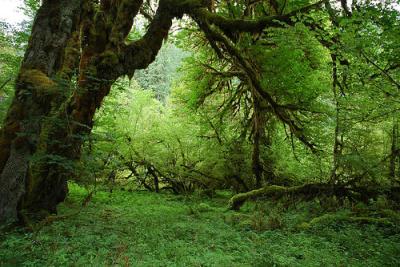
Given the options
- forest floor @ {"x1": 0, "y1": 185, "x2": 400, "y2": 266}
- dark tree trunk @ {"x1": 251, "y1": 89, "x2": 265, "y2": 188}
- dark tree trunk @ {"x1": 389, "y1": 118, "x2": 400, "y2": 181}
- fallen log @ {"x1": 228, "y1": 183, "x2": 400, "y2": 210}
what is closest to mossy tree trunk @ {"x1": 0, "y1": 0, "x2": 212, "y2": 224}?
forest floor @ {"x1": 0, "y1": 185, "x2": 400, "y2": 266}

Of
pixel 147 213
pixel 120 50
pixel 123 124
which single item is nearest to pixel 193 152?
pixel 123 124

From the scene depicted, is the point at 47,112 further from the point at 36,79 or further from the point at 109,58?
the point at 109,58

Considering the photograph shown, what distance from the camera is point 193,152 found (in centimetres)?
1320

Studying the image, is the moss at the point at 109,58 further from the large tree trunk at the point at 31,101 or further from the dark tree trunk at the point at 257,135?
the dark tree trunk at the point at 257,135

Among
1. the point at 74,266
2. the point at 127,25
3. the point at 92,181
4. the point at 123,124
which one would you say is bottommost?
the point at 74,266

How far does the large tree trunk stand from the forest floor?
2.46ft

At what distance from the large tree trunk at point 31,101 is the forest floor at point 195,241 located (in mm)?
749

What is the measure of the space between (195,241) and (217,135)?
269 inches

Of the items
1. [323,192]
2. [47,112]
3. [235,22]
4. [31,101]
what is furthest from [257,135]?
[31,101]

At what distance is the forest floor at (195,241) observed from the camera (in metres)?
4.29

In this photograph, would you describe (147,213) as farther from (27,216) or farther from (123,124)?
(123,124)

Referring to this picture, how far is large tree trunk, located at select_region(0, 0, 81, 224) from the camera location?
5039mm

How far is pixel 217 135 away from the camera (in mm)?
12102

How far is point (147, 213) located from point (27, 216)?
328 centimetres
